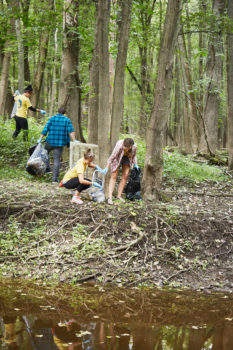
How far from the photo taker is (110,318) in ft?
14.4

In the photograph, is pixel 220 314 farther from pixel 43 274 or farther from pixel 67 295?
pixel 43 274

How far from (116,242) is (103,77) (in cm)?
345

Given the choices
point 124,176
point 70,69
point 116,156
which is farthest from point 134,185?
point 70,69

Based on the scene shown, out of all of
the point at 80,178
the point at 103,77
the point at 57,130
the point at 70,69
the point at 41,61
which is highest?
the point at 41,61

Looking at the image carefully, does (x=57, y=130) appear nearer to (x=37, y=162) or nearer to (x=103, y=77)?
(x=37, y=162)

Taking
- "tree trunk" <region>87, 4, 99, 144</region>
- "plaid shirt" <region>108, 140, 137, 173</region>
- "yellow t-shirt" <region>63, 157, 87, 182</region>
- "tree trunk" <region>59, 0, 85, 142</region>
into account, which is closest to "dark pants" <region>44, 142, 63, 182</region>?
"tree trunk" <region>87, 4, 99, 144</region>

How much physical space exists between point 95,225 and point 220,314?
2892 mm

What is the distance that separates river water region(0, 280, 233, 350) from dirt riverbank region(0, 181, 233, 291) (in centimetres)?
45

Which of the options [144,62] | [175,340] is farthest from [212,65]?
[175,340]

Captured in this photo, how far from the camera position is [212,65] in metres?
15.0

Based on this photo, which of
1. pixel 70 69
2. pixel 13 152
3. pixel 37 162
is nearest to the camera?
pixel 37 162

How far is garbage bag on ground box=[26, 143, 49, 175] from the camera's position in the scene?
9461mm

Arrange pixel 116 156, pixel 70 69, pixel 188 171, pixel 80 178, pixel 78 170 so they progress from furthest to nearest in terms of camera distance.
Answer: pixel 188 171 → pixel 70 69 → pixel 116 156 → pixel 78 170 → pixel 80 178

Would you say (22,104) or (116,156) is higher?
(22,104)
